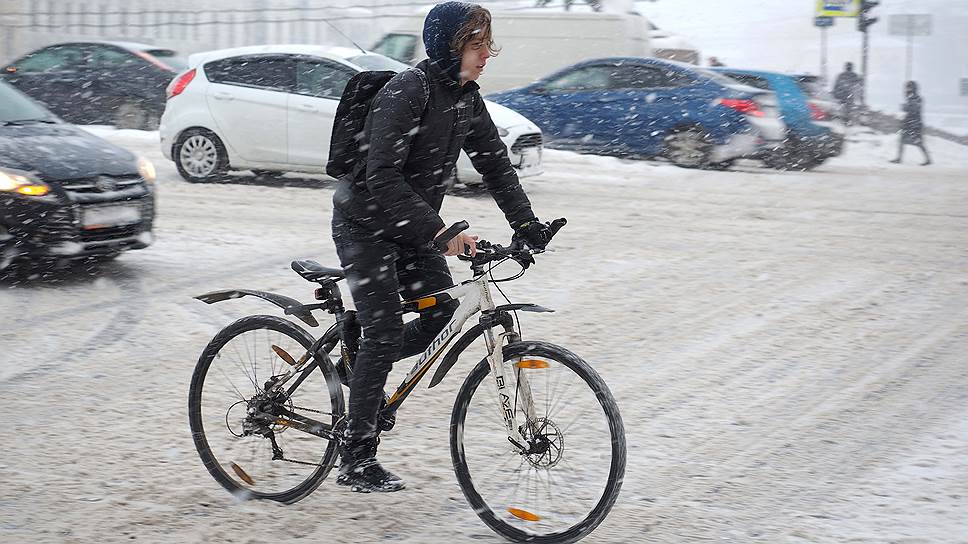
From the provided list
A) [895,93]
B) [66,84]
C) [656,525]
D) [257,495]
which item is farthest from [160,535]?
[895,93]

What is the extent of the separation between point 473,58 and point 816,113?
1389 cm

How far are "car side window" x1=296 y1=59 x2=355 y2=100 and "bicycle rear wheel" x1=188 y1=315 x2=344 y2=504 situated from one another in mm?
9162

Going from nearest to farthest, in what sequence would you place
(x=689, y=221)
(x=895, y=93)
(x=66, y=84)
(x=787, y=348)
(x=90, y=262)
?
(x=787, y=348) → (x=90, y=262) → (x=689, y=221) → (x=66, y=84) → (x=895, y=93)

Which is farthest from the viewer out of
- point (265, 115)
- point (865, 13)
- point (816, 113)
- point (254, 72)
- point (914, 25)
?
point (865, 13)

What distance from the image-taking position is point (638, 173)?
16156mm

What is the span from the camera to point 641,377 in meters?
6.33

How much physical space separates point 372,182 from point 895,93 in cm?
4387

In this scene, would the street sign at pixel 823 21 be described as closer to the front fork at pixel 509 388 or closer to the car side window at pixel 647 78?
the car side window at pixel 647 78

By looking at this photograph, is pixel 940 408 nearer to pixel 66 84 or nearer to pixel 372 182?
pixel 372 182

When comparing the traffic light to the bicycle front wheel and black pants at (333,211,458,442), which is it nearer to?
black pants at (333,211,458,442)

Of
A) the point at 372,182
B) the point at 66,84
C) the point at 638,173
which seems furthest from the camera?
the point at 66,84

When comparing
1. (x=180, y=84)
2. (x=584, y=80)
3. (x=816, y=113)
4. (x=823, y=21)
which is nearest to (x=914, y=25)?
(x=823, y=21)

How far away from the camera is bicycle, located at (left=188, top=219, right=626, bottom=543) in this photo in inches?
154

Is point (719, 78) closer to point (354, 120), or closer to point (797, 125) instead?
point (797, 125)
